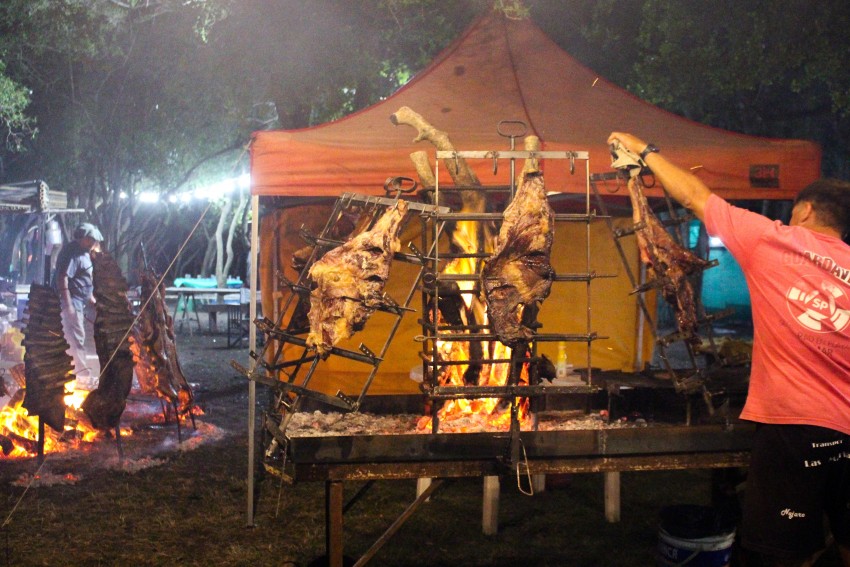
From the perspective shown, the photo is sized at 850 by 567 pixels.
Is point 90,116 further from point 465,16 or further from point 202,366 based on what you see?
point 465,16

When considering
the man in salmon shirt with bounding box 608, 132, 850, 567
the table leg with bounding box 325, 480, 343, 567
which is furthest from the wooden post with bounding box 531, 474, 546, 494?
the man in salmon shirt with bounding box 608, 132, 850, 567

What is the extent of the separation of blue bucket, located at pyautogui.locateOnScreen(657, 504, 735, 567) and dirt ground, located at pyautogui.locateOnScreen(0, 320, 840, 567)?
849mm

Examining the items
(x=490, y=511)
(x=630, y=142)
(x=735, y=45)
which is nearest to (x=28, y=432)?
(x=490, y=511)

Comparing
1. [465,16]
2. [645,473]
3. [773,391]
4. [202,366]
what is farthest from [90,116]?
[773,391]

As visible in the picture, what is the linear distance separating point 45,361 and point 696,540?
563 cm

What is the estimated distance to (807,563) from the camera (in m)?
3.29

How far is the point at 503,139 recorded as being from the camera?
564cm

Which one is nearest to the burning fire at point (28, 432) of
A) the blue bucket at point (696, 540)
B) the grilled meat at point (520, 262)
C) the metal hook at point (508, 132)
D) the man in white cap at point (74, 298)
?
the man in white cap at point (74, 298)

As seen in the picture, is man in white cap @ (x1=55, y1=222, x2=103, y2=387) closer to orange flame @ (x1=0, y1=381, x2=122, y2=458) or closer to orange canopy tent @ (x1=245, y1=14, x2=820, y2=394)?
orange flame @ (x1=0, y1=381, x2=122, y2=458)

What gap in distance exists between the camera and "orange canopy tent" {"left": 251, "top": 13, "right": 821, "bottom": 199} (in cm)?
519

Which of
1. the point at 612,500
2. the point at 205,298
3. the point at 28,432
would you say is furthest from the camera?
the point at 205,298

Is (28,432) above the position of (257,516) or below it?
above

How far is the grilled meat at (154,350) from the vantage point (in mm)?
7637

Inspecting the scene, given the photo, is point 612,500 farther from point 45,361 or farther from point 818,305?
point 45,361
